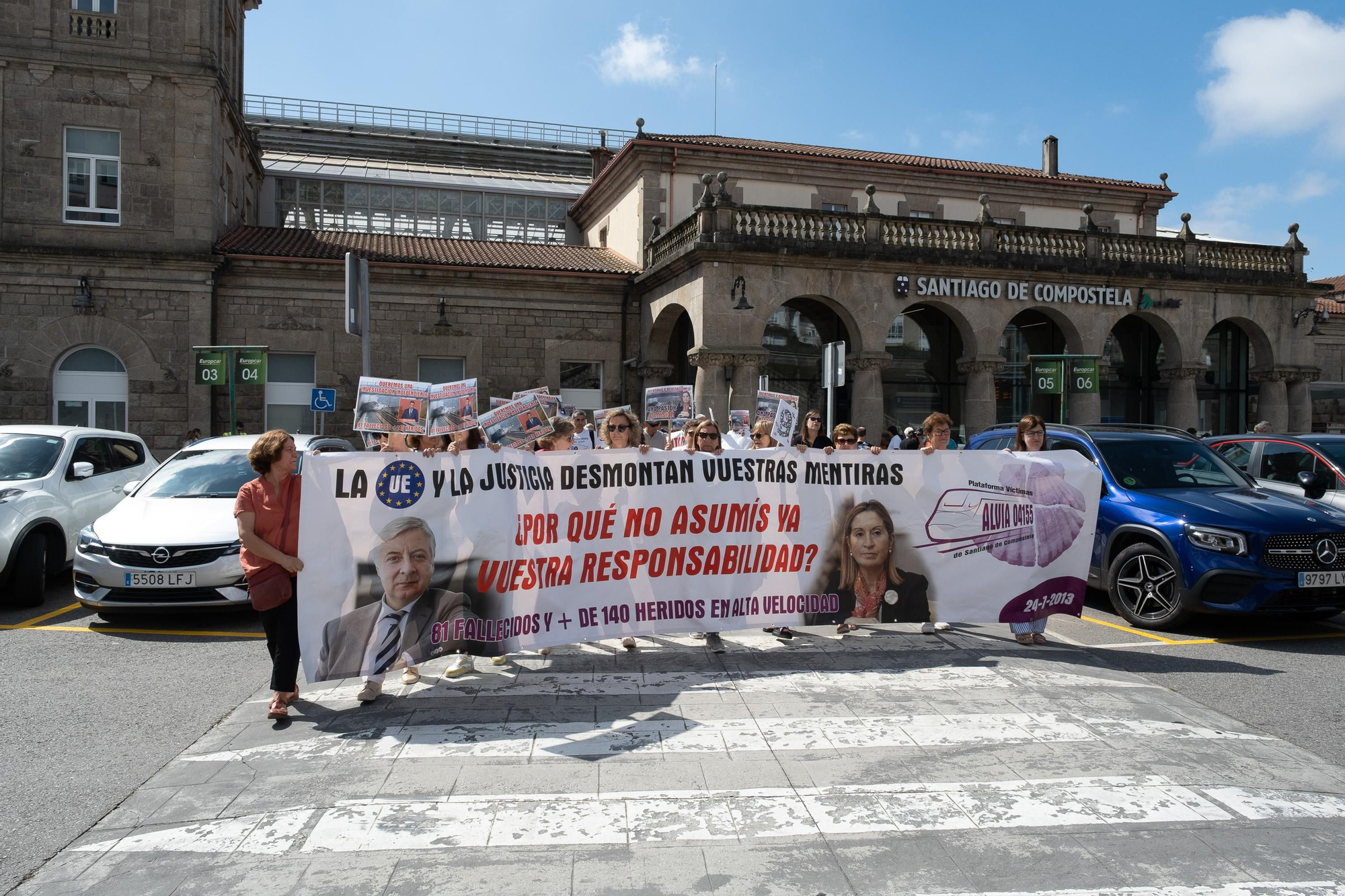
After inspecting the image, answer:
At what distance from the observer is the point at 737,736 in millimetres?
4949

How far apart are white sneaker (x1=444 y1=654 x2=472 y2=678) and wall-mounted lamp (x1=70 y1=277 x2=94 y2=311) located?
2019 cm

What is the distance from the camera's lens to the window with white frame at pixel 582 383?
24984mm

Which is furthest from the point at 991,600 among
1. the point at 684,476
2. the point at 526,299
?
the point at 526,299

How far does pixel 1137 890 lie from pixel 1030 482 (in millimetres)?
4449

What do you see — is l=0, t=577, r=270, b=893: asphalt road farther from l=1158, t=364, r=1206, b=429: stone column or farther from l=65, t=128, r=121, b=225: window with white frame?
l=1158, t=364, r=1206, b=429: stone column

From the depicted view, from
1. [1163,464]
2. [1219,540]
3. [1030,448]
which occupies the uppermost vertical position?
[1030,448]

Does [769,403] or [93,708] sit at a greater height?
[769,403]

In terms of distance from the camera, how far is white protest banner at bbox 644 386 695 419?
10.6m

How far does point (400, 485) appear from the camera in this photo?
5.83 m

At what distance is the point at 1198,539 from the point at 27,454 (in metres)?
11.8

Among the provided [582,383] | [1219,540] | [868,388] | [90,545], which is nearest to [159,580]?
[90,545]

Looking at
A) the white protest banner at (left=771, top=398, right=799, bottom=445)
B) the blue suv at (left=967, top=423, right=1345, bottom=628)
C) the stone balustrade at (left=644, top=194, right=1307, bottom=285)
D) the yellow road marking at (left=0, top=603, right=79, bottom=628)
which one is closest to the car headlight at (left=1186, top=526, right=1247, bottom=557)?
the blue suv at (left=967, top=423, right=1345, bottom=628)

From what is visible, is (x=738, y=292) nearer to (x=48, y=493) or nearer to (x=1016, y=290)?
(x=1016, y=290)

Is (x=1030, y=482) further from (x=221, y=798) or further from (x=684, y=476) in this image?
(x=221, y=798)
